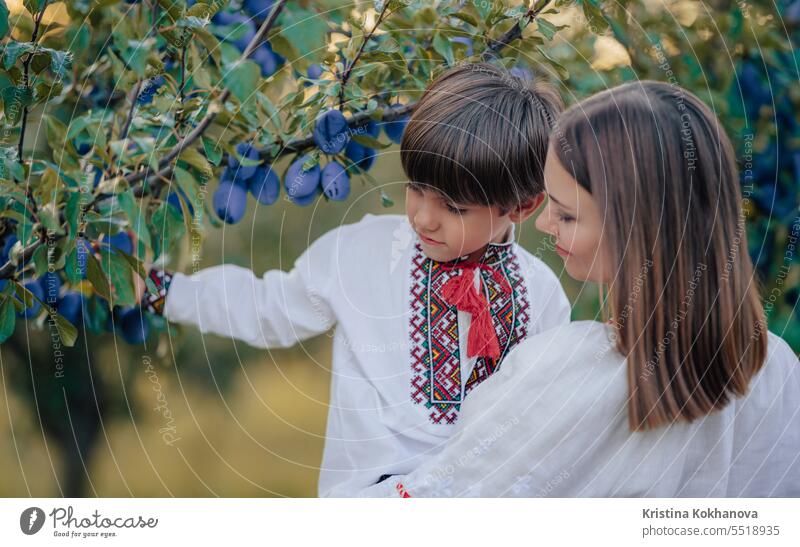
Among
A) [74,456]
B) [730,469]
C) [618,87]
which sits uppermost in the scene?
[618,87]

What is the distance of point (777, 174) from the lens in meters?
0.82

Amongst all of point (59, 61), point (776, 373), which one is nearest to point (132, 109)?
point (59, 61)

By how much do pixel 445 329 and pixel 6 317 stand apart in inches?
15.2

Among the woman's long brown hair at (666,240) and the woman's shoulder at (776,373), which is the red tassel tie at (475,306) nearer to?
the woman's long brown hair at (666,240)

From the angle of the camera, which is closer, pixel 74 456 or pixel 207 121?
pixel 207 121

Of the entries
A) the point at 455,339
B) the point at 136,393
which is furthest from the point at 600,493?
the point at 136,393

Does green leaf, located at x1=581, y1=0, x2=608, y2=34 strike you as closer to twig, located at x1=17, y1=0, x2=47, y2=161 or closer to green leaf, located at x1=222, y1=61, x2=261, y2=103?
green leaf, located at x1=222, y1=61, x2=261, y2=103

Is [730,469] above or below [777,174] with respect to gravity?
below

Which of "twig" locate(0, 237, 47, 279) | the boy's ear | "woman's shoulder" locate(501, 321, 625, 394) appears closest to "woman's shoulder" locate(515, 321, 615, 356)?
"woman's shoulder" locate(501, 321, 625, 394)

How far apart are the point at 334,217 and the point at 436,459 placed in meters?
0.24

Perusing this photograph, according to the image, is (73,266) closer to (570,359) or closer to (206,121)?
(206,121)

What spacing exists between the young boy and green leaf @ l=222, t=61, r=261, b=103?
0.45 ft

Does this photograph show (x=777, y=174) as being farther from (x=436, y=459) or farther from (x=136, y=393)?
(x=136, y=393)

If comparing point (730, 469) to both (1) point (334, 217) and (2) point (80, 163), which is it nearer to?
(1) point (334, 217)
